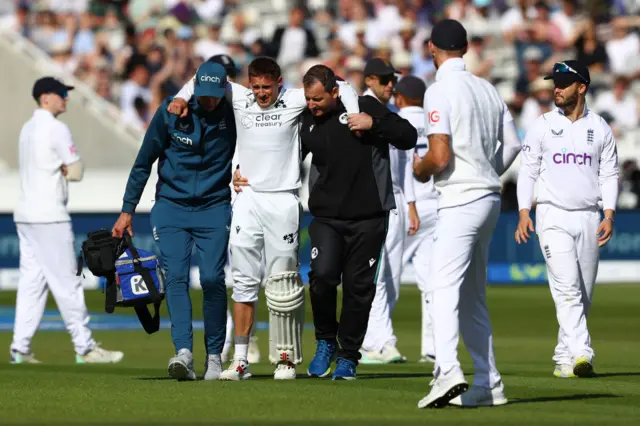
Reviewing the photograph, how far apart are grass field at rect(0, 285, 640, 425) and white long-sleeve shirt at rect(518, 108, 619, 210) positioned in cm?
133

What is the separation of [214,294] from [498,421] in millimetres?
3076

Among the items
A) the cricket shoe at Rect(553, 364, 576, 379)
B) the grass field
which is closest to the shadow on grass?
the grass field

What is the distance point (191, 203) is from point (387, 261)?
2881 mm

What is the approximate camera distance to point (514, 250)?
79.2 feet

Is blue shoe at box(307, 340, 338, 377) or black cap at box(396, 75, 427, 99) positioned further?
black cap at box(396, 75, 427, 99)

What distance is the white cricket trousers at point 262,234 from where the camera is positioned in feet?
35.1

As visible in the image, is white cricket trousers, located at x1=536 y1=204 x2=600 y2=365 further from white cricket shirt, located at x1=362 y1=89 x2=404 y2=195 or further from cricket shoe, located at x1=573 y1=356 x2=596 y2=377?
white cricket shirt, located at x1=362 y1=89 x2=404 y2=195

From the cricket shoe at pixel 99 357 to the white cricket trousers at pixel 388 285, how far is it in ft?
7.18

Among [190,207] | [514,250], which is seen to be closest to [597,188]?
[190,207]

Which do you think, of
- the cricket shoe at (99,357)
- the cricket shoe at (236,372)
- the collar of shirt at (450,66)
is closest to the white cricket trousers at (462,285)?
the collar of shirt at (450,66)

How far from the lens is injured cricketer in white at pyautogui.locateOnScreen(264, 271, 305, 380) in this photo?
10.8 meters

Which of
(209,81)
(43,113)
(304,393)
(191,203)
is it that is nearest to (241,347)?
(191,203)

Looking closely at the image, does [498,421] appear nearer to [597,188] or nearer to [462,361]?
[597,188]

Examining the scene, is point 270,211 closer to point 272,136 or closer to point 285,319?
point 272,136
